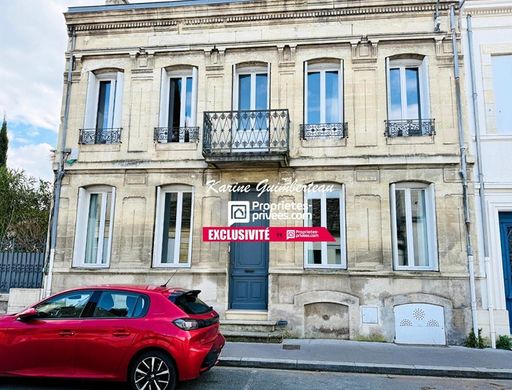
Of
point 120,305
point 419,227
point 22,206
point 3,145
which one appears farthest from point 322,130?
point 3,145

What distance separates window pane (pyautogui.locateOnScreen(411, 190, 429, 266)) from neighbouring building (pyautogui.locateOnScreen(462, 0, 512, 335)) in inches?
44.8

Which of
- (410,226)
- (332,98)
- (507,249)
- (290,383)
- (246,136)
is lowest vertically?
(290,383)

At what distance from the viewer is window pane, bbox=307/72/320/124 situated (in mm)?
10234

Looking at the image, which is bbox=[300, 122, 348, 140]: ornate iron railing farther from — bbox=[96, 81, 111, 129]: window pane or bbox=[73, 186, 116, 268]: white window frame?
bbox=[96, 81, 111, 129]: window pane

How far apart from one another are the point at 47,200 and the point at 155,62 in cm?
928

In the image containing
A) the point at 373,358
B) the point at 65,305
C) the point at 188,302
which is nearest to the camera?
the point at 65,305

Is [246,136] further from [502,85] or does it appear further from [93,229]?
[502,85]

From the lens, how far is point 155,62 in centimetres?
1080

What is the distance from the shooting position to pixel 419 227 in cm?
959

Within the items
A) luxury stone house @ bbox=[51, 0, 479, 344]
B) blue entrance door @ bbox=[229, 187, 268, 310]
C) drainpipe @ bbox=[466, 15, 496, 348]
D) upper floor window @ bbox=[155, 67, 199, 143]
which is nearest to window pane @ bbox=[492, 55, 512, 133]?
drainpipe @ bbox=[466, 15, 496, 348]

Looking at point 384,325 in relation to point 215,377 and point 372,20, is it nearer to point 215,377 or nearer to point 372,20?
point 215,377

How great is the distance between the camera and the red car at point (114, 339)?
17.5ft

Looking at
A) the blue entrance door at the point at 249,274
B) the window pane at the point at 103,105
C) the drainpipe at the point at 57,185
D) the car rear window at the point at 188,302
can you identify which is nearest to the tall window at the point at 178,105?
the window pane at the point at 103,105

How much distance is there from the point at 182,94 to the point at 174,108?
17.2 inches
